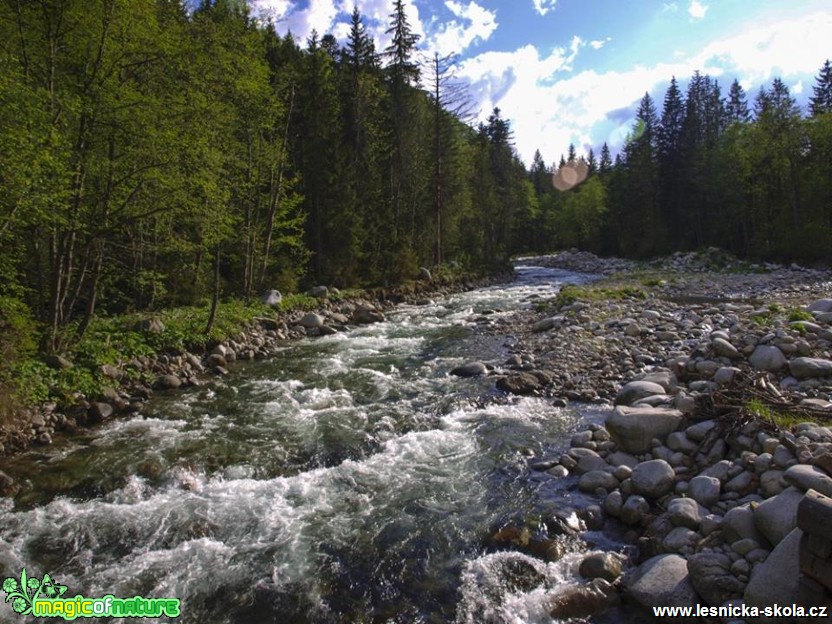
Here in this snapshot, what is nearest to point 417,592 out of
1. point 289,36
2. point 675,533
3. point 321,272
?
point 675,533

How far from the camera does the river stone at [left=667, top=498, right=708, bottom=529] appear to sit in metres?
4.99

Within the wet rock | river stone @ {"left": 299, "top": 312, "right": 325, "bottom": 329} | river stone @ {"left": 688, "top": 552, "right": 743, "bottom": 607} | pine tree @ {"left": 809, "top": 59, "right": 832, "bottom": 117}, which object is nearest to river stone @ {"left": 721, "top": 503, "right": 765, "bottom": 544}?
river stone @ {"left": 688, "top": 552, "right": 743, "bottom": 607}

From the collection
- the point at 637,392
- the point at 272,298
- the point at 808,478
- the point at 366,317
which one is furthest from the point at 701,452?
the point at 272,298

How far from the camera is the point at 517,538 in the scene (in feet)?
17.9

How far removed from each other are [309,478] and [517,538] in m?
3.22

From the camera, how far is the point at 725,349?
30.0ft

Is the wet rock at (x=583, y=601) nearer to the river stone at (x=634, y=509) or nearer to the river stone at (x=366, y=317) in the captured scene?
the river stone at (x=634, y=509)

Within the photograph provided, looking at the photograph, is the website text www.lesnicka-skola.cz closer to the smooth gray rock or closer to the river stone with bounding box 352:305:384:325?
the smooth gray rock

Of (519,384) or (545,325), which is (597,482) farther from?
(545,325)

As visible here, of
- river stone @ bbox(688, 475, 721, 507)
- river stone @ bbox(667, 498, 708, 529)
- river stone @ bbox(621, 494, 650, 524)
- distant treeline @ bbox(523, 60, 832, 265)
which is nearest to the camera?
river stone @ bbox(667, 498, 708, 529)

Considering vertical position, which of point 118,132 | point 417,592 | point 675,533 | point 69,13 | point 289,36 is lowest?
point 417,592

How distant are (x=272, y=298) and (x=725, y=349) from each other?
15.1 meters

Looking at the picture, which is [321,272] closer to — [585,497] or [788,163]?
[585,497]

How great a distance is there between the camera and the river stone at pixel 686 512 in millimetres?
4988
